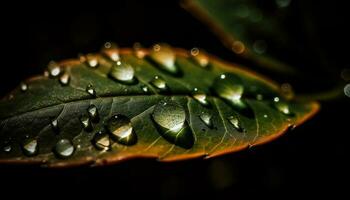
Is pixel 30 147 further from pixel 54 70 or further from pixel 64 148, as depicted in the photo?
pixel 54 70

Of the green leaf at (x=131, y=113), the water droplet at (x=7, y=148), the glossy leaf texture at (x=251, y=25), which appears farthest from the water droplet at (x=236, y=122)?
the glossy leaf texture at (x=251, y=25)

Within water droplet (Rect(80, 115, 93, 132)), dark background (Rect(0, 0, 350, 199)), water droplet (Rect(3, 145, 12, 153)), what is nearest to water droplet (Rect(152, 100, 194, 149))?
water droplet (Rect(80, 115, 93, 132))

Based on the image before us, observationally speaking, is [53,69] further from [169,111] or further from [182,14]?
[182,14]

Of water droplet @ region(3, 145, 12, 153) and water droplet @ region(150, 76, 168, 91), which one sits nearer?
water droplet @ region(3, 145, 12, 153)

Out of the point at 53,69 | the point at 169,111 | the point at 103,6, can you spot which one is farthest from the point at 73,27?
the point at 169,111

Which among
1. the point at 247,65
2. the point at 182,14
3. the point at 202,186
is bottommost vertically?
the point at 202,186

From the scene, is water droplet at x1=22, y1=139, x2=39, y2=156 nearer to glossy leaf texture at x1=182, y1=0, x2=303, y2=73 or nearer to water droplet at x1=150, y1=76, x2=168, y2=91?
water droplet at x1=150, y1=76, x2=168, y2=91
